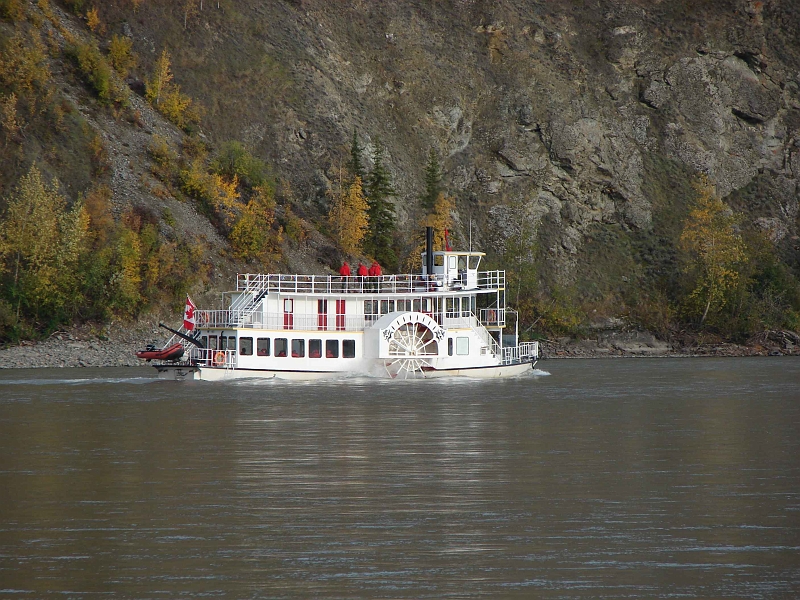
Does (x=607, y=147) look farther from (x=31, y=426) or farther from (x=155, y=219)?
(x=31, y=426)

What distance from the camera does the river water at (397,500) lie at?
57.0ft

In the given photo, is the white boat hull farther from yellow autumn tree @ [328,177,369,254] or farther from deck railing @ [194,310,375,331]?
yellow autumn tree @ [328,177,369,254]

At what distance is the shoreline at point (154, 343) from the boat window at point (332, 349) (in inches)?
714

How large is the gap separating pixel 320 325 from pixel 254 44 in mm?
52557

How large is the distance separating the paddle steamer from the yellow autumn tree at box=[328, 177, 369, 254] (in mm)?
33312

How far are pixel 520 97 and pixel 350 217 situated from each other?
25.7m

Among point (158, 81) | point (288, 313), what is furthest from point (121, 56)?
point (288, 313)

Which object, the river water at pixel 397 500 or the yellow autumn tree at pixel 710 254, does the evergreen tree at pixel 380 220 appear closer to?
the yellow autumn tree at pixel 710 254

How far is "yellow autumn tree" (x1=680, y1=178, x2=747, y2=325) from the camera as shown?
93.7m

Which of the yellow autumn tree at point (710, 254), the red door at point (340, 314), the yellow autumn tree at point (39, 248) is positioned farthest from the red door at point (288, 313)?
the yellow autumn tree at point (710, 254)

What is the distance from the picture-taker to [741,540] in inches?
775

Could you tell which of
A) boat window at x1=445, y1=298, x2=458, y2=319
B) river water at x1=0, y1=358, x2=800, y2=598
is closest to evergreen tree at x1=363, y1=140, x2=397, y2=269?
boat window at x1=445, y1=298, x2=458, y2=319

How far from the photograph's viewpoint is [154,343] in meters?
72.1

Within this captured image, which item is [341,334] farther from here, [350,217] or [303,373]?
[350,217]
